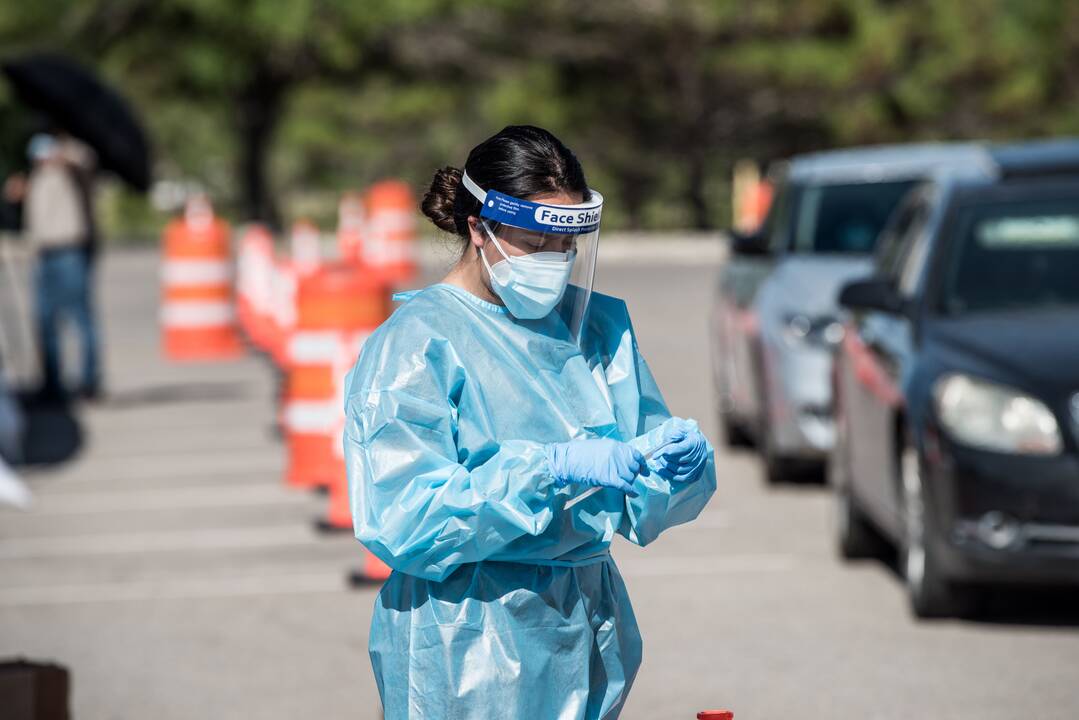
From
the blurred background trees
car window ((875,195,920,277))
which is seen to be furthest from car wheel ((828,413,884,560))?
the blurred background trees

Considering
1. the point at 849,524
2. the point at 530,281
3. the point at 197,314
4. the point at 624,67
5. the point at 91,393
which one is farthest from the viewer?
the point at 624,67

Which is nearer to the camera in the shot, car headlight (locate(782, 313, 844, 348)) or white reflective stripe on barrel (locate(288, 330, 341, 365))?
car headlight (locate(782, 313, 844, 348))

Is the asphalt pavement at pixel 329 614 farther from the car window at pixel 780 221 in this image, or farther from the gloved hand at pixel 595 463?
the gloved hand at pixel 595 463

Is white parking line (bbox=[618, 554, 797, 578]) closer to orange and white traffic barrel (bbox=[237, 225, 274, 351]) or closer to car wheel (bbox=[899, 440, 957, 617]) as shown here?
car wheel (bbox=[899, 440, 957, 617])

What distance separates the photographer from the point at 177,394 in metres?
16.6

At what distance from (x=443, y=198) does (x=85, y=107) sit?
14.6m

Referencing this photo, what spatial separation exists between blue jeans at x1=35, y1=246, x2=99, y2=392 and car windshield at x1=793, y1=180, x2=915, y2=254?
5.75m

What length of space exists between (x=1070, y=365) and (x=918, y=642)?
1.12 m

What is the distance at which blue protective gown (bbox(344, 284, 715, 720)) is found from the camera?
334 cm

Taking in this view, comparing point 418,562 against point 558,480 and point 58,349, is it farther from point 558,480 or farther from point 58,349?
point 58,349

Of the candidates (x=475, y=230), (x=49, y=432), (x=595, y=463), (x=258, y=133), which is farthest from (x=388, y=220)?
(x=595, y=463)

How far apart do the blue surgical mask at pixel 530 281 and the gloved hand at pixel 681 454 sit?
0.30 metres

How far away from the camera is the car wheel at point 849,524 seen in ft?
29.6

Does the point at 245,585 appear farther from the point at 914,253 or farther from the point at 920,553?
the point at 914,253
